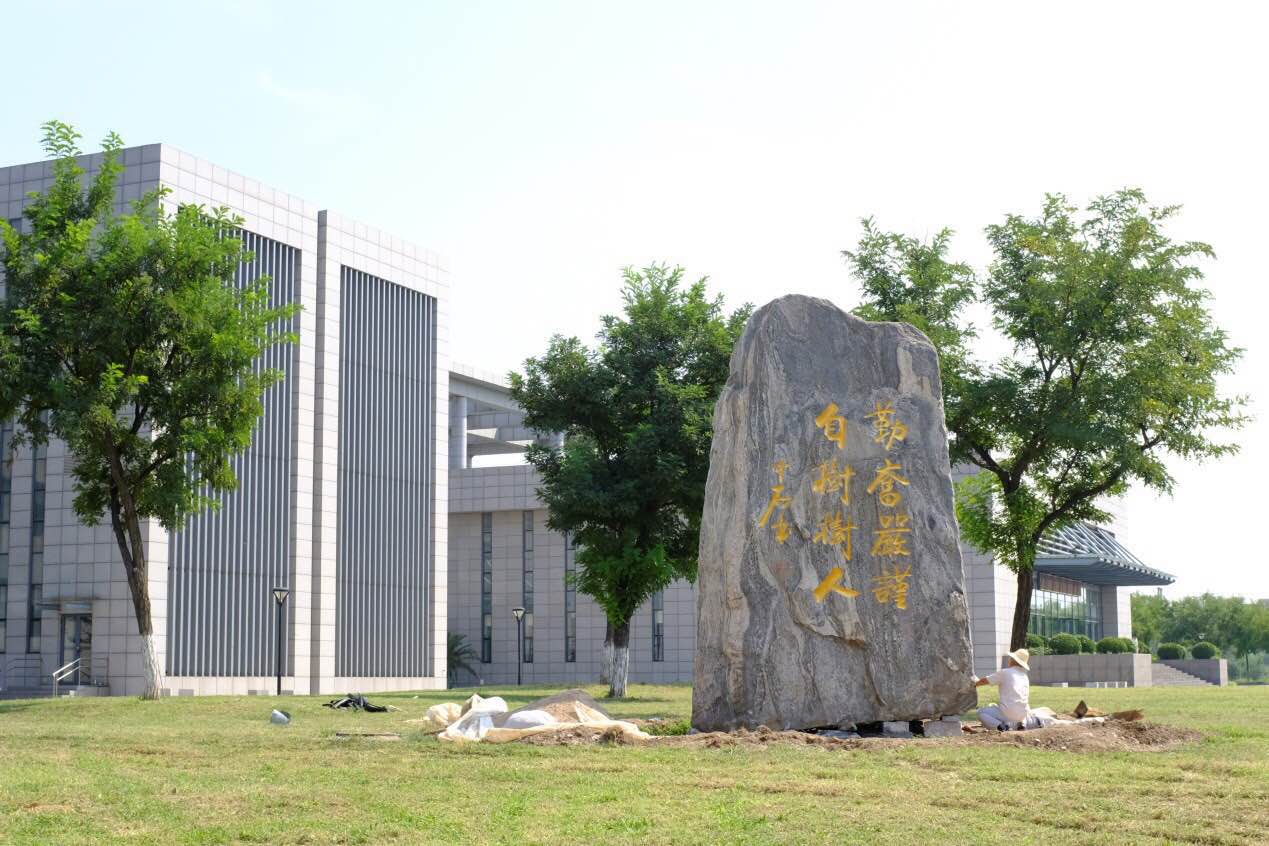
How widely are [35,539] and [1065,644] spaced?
30334 mm

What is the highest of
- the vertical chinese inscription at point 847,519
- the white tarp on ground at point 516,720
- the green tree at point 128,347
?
the green tree at point 128,347

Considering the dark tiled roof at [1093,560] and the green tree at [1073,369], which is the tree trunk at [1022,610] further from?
the dark tiled roof at [1093,560]

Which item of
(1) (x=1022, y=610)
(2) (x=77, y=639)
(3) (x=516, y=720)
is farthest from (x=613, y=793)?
(2) (x=77, y=639)

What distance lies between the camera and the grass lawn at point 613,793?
25.7 ft

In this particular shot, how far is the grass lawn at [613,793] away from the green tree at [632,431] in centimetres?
1200

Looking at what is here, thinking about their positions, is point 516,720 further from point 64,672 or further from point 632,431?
point 64,672

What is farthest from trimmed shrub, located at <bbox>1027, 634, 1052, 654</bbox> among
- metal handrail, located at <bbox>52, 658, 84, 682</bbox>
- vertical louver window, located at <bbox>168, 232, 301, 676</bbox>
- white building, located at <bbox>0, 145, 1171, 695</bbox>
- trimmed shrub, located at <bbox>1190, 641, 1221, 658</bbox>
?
metal handrail, located at <bbox>52, 658, 84, 682</bbox>

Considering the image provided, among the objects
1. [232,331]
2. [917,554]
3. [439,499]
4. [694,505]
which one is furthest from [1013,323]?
[439,499]

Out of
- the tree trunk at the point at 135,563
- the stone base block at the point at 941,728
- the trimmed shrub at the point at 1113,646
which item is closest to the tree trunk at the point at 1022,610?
the stone base block at the point at 941,728

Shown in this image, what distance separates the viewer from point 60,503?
92.0 feet

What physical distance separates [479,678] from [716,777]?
36.0 metres

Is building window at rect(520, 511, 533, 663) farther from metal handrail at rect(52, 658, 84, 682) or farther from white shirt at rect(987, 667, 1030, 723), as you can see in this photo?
white shirt at rect(987, 667, 1030, 723)

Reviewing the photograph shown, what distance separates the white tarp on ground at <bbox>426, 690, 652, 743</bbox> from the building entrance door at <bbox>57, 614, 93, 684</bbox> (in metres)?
15.2

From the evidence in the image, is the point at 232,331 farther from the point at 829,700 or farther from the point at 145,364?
the point at 829,700
